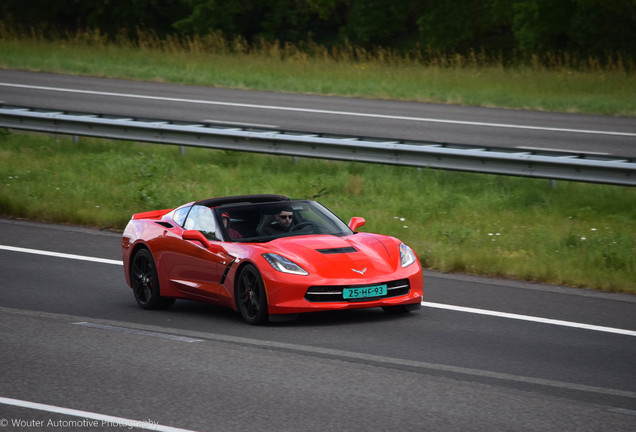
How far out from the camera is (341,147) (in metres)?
17.4

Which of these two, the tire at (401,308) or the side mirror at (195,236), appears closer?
the tire at (401,308)

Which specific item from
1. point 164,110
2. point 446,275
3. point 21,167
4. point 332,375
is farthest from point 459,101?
point 332,375

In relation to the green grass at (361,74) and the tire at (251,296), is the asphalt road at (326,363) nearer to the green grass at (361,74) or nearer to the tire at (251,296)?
the tire at (251,296)

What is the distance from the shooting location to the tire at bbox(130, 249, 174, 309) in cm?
1083

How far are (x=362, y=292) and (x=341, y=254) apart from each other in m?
0.49

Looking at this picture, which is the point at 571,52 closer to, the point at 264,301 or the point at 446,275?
the point at 446,275

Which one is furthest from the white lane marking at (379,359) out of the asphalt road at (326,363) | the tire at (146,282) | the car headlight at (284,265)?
the tire at (146,282)

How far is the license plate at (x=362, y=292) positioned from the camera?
933cm

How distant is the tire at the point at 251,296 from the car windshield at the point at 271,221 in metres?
0.64

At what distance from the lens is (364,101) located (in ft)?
92.1

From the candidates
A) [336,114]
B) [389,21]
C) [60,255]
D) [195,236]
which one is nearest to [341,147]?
[60,255]

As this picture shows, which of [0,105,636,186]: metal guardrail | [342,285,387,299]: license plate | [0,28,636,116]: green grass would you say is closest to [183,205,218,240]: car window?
[342,285,387,299]: license plate

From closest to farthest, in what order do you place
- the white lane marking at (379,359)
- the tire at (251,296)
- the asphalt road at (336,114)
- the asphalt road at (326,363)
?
the asphalt road at (326,363)
the white lane marking at (379,359)
the tire at (251,296)
the asphalt road at (336,114)

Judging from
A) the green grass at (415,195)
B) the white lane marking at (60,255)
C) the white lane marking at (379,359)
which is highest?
the white lane marking at (379,359)
